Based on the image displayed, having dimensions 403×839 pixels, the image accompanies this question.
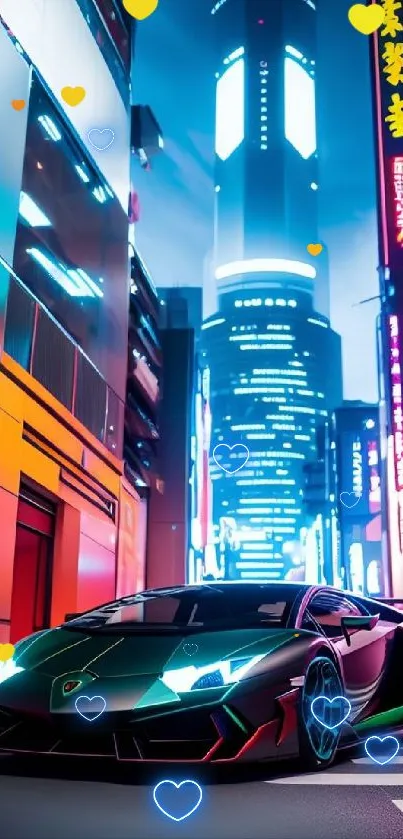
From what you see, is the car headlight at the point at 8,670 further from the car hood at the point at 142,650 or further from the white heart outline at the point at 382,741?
the white heart outline at the point at 382,741

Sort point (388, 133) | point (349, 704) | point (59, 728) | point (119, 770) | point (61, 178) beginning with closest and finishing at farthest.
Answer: point (59, 728), point (119, 770), point (349, 704), point (61, 178), point (388, 133)

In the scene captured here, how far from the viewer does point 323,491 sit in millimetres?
105625

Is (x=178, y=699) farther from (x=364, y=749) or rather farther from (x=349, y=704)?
(x=364, y=749)

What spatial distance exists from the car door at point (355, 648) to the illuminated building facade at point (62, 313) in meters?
5.95

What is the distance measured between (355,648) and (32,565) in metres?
9.47

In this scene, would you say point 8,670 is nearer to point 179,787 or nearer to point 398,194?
point 179,787

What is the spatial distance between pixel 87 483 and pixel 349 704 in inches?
466

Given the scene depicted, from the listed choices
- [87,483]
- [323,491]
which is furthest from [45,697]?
[323,491]

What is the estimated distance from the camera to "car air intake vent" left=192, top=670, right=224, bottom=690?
4.59 meters

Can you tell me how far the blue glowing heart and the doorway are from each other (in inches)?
335

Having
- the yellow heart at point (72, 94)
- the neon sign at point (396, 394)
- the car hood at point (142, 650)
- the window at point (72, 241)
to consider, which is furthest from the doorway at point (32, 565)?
the neon sign at point (396, 394)

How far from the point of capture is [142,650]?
16.6 ft

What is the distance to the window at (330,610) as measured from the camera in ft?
A: 19.1

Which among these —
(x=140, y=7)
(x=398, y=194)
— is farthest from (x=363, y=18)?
(x=398, y=194)
